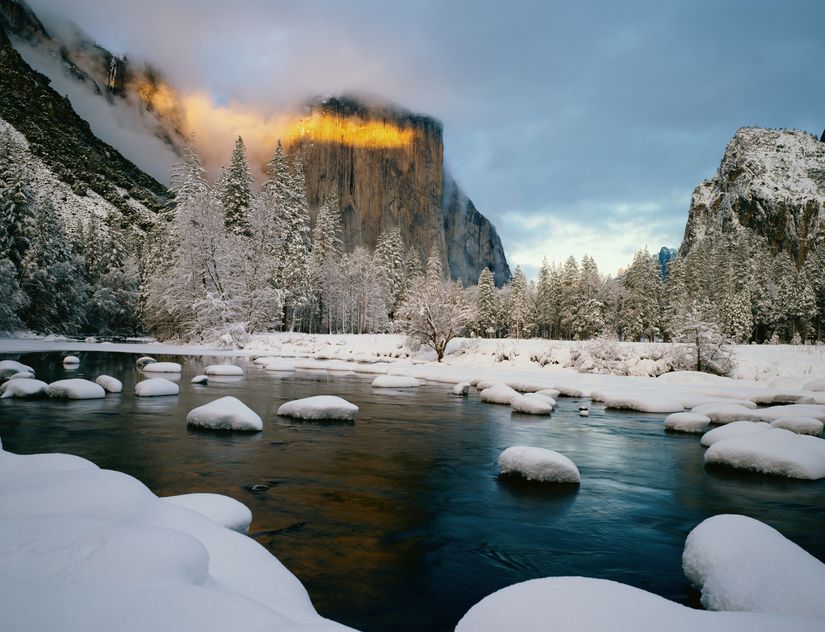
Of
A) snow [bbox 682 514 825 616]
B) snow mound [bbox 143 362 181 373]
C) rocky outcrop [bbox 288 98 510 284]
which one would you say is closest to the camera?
snow [bbox 682 514 825 616]

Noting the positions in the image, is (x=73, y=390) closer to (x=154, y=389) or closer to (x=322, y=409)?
(x=154, y=389)

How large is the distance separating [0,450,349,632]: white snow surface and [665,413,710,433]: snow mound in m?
11.7

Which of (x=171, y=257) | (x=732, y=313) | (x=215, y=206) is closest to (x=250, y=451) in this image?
(x=215, y=206)

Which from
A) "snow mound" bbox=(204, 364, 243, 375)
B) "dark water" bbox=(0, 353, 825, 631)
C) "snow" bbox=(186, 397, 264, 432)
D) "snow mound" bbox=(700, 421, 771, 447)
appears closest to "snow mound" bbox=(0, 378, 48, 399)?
"dark water" bbox=(0, 353, 825, 631)

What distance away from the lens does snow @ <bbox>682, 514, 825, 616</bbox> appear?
3193 mm

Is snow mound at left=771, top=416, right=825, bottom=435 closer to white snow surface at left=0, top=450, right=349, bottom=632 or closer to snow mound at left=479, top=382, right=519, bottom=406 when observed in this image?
snow mound at left=479, top=382, right=519, bottom=406

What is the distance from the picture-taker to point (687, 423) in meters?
12.1

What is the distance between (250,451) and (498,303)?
6954 centimetres

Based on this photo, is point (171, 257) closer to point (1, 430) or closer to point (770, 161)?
point (1, 430)

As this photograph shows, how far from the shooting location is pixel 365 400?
15781 mm

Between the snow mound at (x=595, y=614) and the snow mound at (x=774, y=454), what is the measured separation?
7023 millimetres

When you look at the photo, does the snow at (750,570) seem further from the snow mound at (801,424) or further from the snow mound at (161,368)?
the snow mound at (161,368)

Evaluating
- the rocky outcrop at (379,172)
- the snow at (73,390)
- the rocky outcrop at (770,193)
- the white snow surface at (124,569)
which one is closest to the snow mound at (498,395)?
the snow at (73,390)

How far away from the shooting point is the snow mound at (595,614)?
2479 mm
